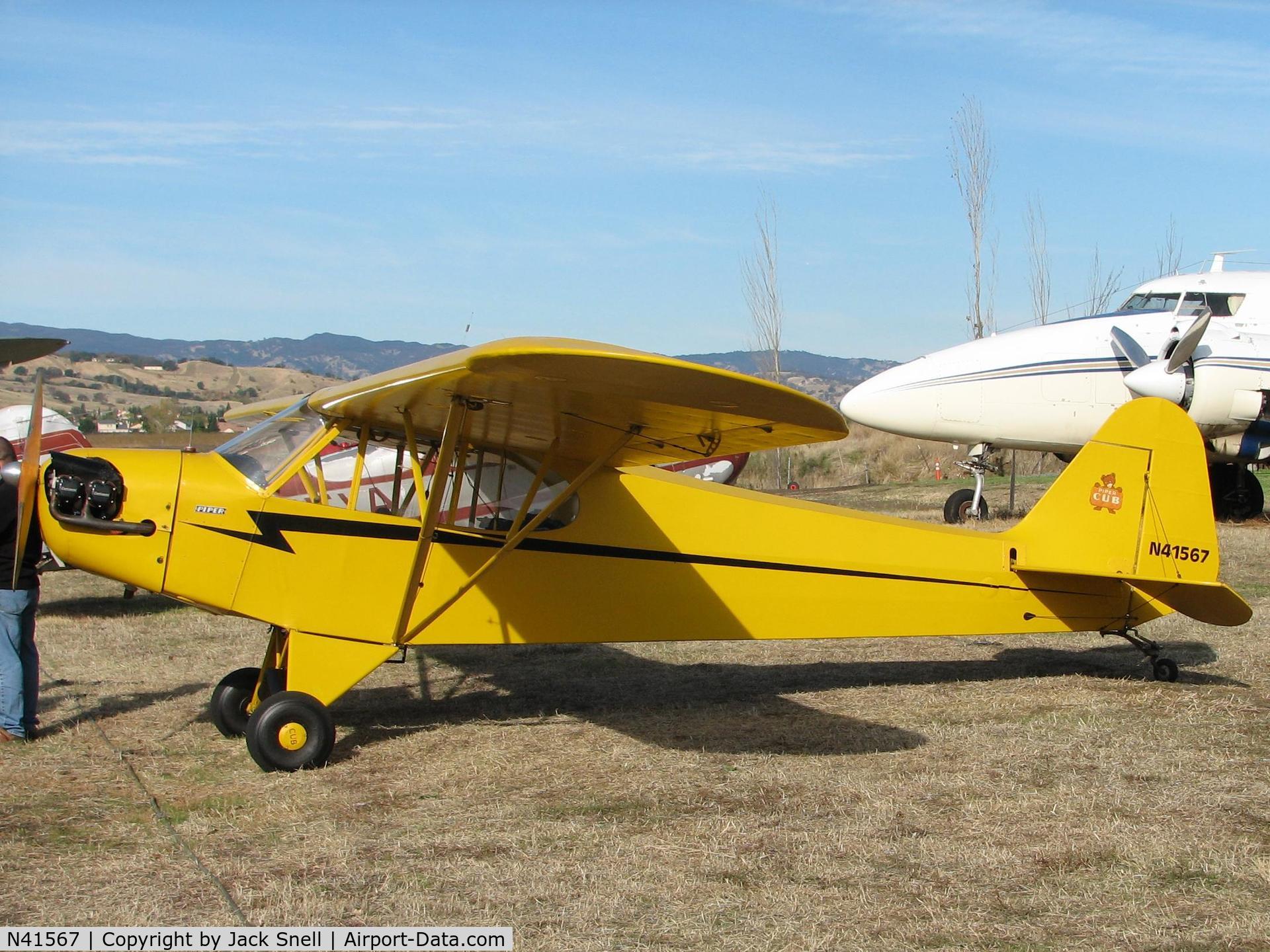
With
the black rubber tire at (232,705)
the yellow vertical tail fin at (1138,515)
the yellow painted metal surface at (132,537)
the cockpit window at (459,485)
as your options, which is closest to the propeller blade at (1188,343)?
the yellow vertical tail fin at (1138,515)

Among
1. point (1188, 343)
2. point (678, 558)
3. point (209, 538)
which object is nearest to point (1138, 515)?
point (678, 558)

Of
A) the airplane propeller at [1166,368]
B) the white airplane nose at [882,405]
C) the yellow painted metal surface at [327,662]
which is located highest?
the airplane propeller at [1166,368]

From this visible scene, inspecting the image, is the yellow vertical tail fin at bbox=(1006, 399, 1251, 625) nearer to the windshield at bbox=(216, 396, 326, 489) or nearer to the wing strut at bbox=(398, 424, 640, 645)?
the wing strut at bbox=(398, 424, 640, 645)

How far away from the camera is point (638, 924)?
4.00m

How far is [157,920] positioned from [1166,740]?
5.40 m

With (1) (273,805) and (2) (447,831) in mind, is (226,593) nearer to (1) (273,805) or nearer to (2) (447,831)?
(1) (273,805)

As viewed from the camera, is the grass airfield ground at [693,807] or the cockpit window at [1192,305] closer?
the grass airfield ground at [693,807]

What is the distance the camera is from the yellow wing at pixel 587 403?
4.58 meters

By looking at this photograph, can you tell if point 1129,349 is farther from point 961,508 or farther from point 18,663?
point 18,663

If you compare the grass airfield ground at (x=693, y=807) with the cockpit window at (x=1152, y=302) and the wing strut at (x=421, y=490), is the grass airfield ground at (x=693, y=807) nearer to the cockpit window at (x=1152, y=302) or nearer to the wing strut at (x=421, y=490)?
the wing strut at (x=421, y=490)

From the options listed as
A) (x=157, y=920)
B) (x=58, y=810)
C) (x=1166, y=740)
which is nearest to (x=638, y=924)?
(x=157, y=920)

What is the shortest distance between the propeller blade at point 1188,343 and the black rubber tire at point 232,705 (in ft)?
44.1

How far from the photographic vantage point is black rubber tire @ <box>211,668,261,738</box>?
22.0 ft

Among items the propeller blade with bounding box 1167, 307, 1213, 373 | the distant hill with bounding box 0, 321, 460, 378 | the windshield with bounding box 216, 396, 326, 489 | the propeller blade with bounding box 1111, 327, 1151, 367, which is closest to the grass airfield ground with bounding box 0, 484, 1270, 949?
the windshield with bounding box 216, 396, 326, 489
